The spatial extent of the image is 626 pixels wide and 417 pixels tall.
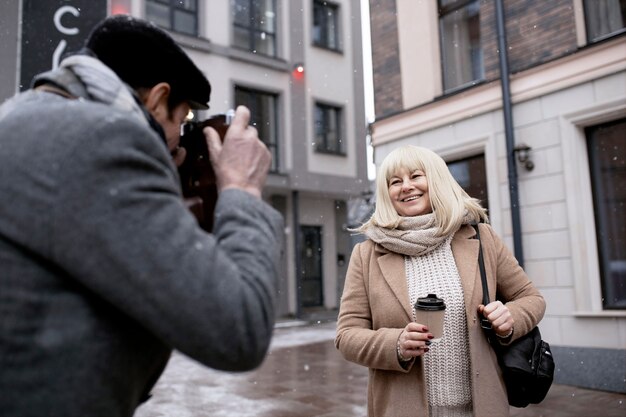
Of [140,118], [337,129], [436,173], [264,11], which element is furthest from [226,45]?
[140,118]

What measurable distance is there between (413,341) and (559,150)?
5.48 meters

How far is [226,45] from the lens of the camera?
55.5ft

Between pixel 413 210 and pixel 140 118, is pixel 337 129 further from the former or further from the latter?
pixel 140 118

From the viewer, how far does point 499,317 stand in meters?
2.22

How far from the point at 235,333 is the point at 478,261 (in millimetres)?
1701

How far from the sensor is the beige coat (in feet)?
7.37

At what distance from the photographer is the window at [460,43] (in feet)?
26.9

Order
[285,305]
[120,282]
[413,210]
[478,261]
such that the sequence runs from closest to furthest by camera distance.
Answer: [120,282] → [478,261] → [413,210] → [285,305]

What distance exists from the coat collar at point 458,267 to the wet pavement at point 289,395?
371 cm

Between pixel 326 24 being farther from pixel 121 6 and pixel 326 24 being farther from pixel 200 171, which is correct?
pixel 200 171

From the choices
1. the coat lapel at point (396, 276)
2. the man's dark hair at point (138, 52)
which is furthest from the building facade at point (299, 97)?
the man's dark hair at point (138, 52)

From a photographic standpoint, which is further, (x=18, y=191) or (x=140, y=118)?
(x=140, y=118)

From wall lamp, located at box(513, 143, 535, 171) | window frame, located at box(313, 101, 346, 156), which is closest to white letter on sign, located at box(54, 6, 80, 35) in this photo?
wall lamp, located at box(513, 143, 535, 171)

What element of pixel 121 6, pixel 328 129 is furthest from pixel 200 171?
pixel 328 129
